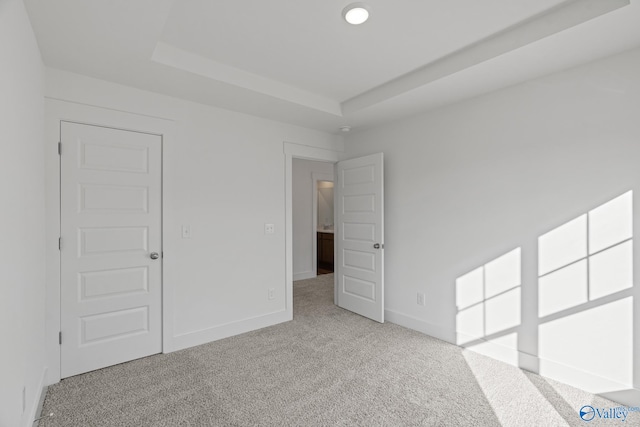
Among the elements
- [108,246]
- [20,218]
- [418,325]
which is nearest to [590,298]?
[418,325]

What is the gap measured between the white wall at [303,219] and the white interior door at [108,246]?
3.37 m

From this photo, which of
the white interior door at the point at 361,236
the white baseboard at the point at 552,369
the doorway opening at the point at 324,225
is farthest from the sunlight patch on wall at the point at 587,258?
the doorway opening at the point at 324,225

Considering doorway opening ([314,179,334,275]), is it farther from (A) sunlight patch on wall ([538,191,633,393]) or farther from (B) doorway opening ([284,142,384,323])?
(A) sunlight patch on wall ([538,191,633,393])

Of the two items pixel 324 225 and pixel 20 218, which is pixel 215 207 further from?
pixel 324 225

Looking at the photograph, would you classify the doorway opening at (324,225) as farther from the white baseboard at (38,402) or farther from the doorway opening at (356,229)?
the white baseboard at (38,402)

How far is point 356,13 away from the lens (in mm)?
1871

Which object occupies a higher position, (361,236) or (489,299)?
(361,236)

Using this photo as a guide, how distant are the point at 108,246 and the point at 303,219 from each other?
12.6ft

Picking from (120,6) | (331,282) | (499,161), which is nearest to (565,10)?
(499,161)

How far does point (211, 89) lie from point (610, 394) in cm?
383

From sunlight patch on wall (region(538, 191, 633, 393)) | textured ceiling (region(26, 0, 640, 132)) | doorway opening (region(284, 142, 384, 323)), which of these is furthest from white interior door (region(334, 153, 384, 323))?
sunlight patch on wall (region(538, 191, 633, 393))

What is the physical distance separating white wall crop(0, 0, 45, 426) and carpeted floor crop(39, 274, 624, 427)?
1.61ft

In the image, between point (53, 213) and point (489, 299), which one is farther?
point (489, 299)

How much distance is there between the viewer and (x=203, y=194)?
3.07 metres
